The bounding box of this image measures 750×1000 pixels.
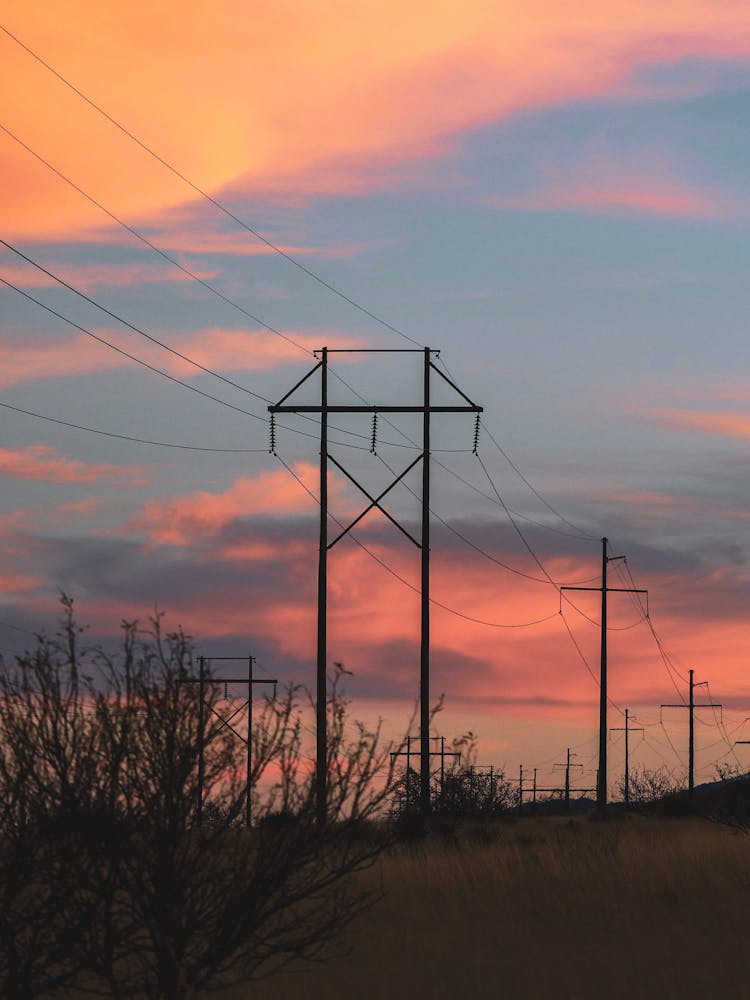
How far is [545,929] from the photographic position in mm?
27172

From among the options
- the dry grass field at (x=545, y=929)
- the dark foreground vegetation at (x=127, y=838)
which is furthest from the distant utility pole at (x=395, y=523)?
the dark foreground vegetation at (x=127, y=838)

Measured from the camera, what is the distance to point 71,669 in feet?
50.1

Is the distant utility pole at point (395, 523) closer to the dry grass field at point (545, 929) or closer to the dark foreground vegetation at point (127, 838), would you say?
the dry grass field at point (545, 929)

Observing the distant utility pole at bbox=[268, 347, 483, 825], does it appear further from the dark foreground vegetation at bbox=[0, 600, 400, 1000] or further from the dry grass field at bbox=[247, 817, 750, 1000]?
the dark foreground vegetation at bbox=[0, 600, 400, 1000]

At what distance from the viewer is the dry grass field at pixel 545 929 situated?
2208 cm

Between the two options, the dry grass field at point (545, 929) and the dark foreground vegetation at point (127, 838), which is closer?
the dark foreground vegetation at point (127, 838)

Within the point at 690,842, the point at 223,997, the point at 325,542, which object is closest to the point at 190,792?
the point at 223,997

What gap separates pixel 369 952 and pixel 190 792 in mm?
10027

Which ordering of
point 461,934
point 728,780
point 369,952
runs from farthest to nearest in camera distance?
1. point 728,780
2. point 461,934
3. point 369,952

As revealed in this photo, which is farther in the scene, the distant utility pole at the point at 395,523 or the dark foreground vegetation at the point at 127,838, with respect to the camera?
the distant utility pole at the point at 395,523

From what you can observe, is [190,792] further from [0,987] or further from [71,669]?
[0,987]

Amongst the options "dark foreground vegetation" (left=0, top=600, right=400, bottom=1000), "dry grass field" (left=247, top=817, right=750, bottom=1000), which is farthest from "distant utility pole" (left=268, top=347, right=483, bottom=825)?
"dark foreground vegetation" (left=0, top=600, right=400, bottom=1000)

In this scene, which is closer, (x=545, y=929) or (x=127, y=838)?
(x=127, y=838)

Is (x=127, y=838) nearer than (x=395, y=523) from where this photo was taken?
Yes
